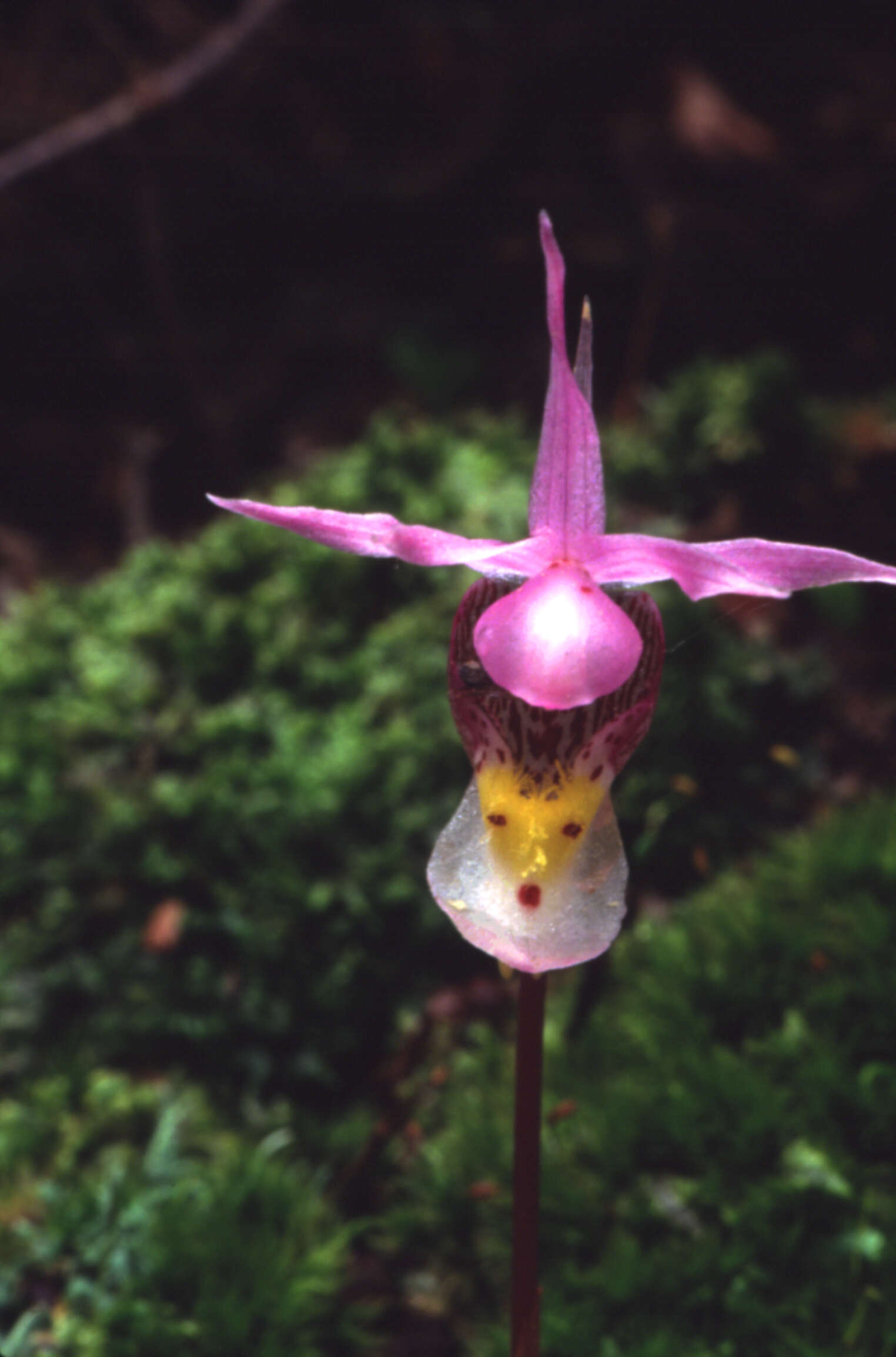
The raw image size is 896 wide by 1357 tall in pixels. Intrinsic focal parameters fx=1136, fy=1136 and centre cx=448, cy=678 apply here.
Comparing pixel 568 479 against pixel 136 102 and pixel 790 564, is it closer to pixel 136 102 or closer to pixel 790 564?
pixel 790 564

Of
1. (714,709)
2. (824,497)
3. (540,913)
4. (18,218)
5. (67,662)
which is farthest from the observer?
(18,218)

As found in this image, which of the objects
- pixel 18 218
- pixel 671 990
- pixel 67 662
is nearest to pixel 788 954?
pixel 671 990

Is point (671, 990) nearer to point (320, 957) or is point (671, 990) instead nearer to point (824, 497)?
point (320, 957)

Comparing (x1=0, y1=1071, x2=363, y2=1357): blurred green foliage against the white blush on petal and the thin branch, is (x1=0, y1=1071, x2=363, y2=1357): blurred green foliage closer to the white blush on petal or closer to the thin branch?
the white blush on petal

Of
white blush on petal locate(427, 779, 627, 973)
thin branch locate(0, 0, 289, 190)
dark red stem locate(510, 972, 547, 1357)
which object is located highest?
thin branch locate(0, 0, 289, 190)

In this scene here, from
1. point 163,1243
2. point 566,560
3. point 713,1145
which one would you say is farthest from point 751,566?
point 163,1243

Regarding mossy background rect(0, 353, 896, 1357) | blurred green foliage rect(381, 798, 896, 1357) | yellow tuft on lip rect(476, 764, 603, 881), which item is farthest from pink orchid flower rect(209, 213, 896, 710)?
→ blurred green foliage rect(381, 798, 896, 1357)
